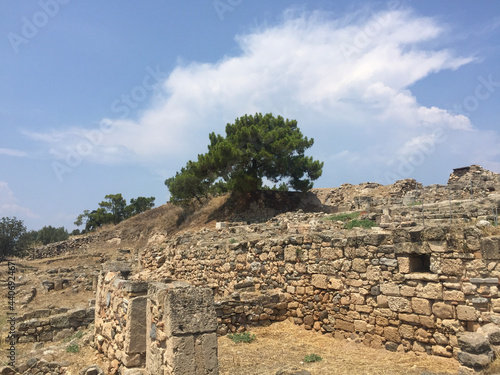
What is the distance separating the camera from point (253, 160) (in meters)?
30.1

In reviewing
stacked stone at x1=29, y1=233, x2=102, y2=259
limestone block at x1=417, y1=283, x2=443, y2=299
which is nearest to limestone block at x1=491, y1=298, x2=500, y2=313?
limestone block at x1=417, y1=283, x2=443, y2=299

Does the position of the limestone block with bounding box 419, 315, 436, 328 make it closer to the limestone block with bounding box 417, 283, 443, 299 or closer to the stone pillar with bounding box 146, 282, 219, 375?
the limestone block with bounding box 417, 283, 443, 299

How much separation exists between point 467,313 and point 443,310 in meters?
0.37

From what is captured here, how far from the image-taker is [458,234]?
604 cm

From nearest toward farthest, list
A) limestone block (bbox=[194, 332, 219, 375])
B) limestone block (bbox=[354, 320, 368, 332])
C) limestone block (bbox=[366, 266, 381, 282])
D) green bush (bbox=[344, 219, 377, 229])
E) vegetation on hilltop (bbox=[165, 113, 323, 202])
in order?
limestone block (bbox=[194, 332, 219, 375]) → limestone block (bbox=[366, 266, 381, 282]) → limestone block (bbox=[354, 320, 368, 332]) → green bush (bbox=[344, 219, 377, 229]) → vegetation on hilltop (bbox=[165, 113, 323, 202])

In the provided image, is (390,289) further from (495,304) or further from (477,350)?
(477,350)

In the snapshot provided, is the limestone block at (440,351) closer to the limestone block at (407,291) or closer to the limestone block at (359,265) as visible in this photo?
the limestone block at (407,291)

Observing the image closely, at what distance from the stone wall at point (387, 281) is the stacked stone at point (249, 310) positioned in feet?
0.27

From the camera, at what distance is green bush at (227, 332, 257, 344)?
767cm

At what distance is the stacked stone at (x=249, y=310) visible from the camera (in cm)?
830

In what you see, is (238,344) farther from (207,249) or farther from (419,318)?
(207,249)

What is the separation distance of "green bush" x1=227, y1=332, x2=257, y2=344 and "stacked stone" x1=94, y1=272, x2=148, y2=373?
2754 mm

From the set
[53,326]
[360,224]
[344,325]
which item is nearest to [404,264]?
[344,325]

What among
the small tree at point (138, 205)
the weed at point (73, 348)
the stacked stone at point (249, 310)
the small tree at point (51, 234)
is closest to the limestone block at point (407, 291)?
the stacked stone at point (249, 310)
